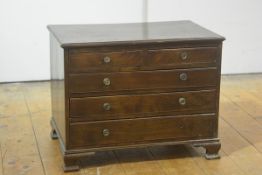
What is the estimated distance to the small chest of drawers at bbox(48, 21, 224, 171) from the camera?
118 inches

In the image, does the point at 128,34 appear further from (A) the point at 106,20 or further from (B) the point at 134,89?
(A) the point at 106,20

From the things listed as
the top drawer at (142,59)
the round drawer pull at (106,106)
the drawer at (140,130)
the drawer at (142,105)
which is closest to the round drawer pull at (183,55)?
the top drawer at (142,59)

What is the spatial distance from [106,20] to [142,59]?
71.2 inches

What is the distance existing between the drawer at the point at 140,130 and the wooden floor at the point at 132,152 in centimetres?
15

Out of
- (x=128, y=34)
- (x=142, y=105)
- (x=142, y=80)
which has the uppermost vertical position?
(x=128, y=34)

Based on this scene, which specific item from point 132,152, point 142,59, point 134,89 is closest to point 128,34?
point 142,59

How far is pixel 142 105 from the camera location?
3.10 m

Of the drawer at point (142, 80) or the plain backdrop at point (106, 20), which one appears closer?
the drawer at point (142, 80)

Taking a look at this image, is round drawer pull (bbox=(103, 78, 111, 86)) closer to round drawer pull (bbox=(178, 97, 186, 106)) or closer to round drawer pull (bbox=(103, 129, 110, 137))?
round drawer pull (bbox=(103, 129, 110, 137))

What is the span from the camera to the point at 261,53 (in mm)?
5113

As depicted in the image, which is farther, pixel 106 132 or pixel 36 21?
pixel 36 21

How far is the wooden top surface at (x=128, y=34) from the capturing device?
3.00 metres

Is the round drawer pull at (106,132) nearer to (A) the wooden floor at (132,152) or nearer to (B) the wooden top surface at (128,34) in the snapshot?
(A) the wooden floor at (132,152)

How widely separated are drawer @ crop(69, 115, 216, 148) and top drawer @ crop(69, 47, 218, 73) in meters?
0.29
